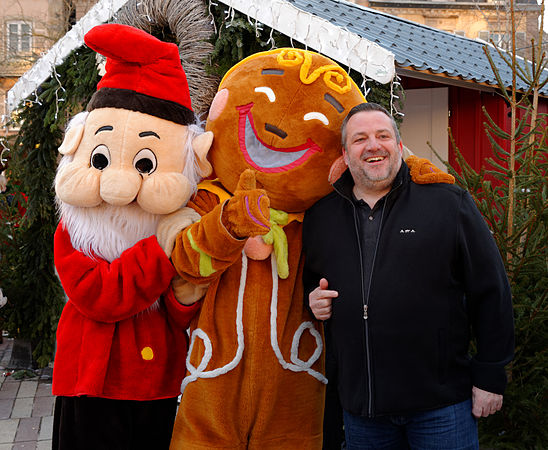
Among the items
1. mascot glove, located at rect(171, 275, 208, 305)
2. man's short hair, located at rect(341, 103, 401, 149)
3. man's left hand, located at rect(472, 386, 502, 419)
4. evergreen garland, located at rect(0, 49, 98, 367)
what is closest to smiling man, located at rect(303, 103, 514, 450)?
man's left hand, located at rect(472, 386, 502, 419)

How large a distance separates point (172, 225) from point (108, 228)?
0.98 ft

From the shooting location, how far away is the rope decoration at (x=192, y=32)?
3.77 m

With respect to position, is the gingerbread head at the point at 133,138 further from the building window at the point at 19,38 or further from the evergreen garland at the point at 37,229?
the building window at the point at 19,38

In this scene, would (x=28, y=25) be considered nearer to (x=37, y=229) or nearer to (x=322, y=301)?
(x=37, y=229)

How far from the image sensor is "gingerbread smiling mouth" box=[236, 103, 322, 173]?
2.55 metres

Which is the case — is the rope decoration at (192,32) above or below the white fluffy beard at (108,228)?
above

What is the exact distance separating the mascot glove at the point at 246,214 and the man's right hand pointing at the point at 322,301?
0.34m

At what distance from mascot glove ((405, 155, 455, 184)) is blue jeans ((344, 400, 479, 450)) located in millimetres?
870

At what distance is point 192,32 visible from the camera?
3.82 m

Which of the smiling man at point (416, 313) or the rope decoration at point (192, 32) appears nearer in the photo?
the smiling man at point (416, 313)

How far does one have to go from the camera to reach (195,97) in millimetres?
3781

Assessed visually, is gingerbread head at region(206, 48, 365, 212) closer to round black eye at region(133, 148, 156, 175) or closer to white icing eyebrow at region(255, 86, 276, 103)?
white icing eyebrow at region(255, 86, 276, 103)

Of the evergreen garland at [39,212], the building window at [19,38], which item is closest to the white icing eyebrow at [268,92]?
the evergreen garland at [39,212]

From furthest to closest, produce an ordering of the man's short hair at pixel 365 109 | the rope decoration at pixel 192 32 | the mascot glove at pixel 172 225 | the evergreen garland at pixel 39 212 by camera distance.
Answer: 1. the evergreen garland at pixel 39 212
2. the rope decoration at pixel 192 32
3. the mascot glove at pixel 172 225
4. the man's short hair at pixel 365 109
